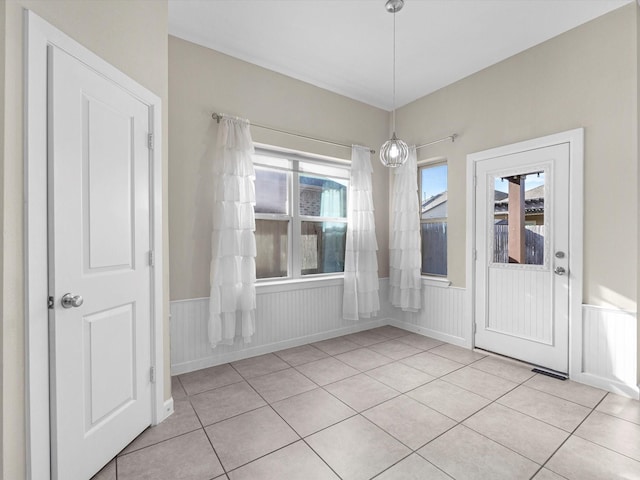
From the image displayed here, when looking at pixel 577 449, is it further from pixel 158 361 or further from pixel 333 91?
pixel 333 91

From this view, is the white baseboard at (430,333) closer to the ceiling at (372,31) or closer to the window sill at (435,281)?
the window sill at (435,281)

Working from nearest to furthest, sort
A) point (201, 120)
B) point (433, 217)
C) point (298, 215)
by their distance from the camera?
point (201, 120) < point (298, 215) < point (433, 217)

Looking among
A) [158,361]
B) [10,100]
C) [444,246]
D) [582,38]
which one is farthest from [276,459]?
[582,38]

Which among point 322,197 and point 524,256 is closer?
point 524,256

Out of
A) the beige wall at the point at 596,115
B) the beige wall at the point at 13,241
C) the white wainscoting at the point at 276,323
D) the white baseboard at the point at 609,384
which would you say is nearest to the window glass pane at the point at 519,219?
the beige wall at the point at 596,115

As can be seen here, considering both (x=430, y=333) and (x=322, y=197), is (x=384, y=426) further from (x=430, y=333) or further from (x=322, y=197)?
(x=322, y=197)

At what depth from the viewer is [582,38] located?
108 inches

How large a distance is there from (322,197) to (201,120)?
5.43ft

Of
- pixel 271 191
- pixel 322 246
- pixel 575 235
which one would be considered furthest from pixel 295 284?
pixel 575 235

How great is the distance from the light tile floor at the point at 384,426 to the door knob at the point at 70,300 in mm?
949

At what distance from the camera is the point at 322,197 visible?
13.2 feet

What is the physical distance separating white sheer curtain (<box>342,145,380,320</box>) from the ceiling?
109cm

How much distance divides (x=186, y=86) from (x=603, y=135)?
3683 millimetres

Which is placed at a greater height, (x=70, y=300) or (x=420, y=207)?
(x=420, y=207)
